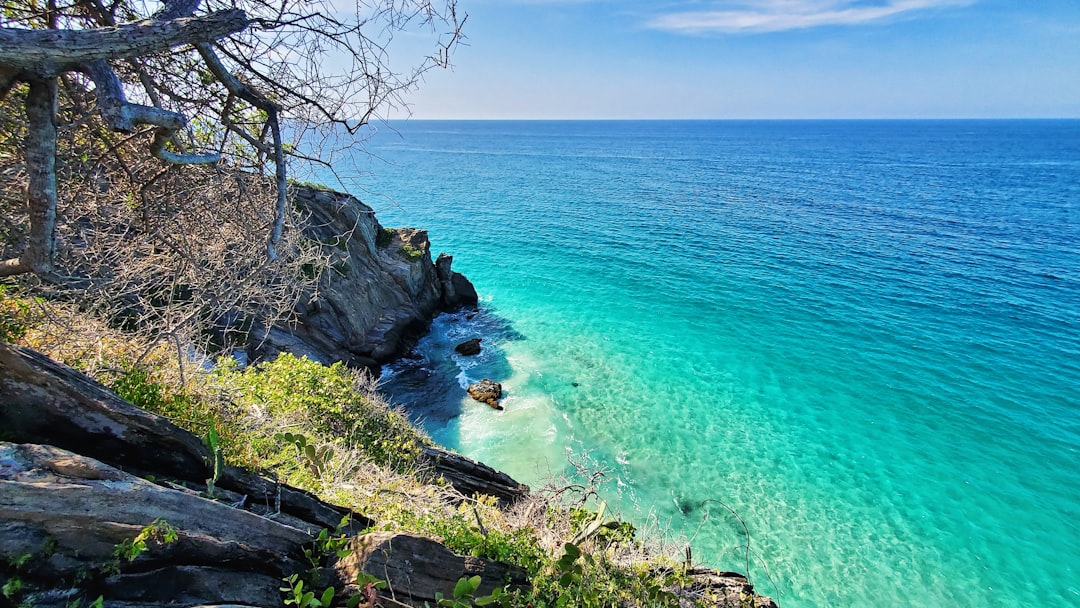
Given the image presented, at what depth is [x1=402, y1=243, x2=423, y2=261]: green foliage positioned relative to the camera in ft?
111

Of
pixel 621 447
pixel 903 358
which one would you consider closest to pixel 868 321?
pixel 903 358

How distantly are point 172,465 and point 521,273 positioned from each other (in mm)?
37446

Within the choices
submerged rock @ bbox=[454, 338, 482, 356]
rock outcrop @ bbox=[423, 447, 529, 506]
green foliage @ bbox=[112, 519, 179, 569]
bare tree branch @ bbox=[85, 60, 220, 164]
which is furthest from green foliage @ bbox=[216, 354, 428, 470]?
submerged rock @ bbox=[454, 338, 482, 356]

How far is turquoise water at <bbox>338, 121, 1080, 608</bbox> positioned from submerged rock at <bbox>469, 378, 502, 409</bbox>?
0.60 metres

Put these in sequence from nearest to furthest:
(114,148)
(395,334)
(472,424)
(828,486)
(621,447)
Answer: (114,148), (828,486), (621,447), (472,424), (395,334)

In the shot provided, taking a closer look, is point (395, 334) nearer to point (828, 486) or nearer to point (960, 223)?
point (828, 486)

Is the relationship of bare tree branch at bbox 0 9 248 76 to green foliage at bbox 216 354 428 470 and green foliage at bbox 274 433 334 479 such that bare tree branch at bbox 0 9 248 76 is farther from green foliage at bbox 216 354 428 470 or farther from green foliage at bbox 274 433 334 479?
green foliage at bbox 216 354 428 470

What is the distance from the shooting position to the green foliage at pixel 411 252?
33.8 m

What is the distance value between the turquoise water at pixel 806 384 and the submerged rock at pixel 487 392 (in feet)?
1.98

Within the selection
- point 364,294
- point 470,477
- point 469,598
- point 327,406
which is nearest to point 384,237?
point 364,294

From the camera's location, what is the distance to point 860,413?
2433 centimetres

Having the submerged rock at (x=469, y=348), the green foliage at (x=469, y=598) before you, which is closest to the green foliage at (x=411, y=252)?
the submerged rock at (x=469, y=348)

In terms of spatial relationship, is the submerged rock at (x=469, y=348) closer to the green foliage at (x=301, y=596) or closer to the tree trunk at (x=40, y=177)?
the green foliage at (x=301, y=596)

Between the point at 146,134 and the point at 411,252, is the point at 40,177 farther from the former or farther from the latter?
the point at 411,252
